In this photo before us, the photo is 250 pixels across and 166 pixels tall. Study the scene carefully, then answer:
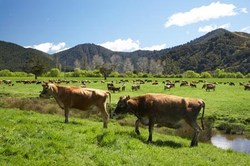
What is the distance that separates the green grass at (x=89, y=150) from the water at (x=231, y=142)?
724 centimetres

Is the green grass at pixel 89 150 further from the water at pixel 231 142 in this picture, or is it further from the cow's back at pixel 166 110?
the water at pixel 231 142

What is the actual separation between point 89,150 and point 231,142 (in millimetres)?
16204

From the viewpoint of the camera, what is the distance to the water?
24.4 metres

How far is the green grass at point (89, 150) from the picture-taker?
1190 cm

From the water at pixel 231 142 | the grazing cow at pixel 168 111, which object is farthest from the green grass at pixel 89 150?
the water at pixel 231 142

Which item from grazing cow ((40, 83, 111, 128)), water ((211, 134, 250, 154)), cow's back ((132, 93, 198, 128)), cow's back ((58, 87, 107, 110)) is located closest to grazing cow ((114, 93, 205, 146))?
cow's back ((132, 93, 198, 128))

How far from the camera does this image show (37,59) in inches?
4867

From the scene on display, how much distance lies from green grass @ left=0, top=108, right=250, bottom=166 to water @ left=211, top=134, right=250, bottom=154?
7242 millimetres

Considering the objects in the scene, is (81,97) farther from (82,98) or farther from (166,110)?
(166,110)

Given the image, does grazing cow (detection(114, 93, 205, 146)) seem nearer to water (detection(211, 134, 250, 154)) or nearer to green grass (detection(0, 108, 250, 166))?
green grass (detection(0, 108, 250, 166))

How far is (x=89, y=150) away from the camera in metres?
13.1

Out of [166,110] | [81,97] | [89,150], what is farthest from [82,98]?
[89,150]

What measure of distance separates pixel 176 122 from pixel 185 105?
97cm

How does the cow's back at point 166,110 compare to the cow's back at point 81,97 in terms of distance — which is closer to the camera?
the cow's back at point 166,110
